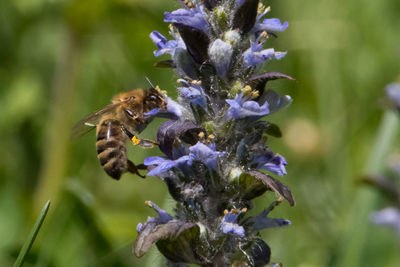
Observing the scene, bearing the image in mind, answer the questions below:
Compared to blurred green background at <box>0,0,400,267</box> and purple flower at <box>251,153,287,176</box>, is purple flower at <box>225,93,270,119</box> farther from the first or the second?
blurred green background at <box>0,0,400,267</box>

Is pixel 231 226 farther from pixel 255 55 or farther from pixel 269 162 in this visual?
pixel 255 55

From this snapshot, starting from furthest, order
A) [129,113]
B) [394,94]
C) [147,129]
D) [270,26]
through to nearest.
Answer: [147,129]
[394,94]
[129,113]
[270,26]

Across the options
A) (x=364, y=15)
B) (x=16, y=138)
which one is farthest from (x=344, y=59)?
(x=16, y=138)

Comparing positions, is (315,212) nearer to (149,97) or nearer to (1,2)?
(149,97)

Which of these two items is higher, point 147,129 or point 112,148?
point 147,129

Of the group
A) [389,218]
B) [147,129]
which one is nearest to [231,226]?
[389,218]

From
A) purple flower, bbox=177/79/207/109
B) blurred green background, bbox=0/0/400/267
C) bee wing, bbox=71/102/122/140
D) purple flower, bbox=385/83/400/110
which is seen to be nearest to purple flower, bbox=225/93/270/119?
purple flower, bbox=177/79/207/109
